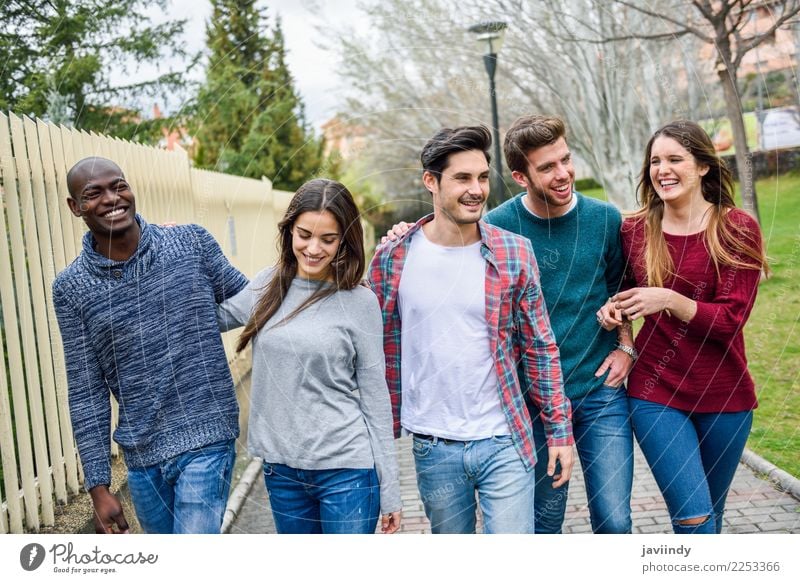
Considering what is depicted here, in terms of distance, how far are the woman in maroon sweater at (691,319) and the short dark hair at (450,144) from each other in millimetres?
632

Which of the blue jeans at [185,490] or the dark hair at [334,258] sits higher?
the dark hair at [334,258]

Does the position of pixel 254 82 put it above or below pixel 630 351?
above

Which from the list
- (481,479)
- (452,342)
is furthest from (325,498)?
(452,342)

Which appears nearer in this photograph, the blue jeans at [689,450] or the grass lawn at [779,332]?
the blue jeans at [689,450]

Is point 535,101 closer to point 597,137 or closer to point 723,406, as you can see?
point 597,137

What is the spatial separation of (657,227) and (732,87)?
3.95 feet

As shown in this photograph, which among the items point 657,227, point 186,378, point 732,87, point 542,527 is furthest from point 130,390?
point 732,87

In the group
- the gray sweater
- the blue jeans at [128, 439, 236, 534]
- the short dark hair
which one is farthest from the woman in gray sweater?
the short dark hair

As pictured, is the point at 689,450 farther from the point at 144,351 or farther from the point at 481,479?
the point at 144,351

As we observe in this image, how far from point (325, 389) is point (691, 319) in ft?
3.90

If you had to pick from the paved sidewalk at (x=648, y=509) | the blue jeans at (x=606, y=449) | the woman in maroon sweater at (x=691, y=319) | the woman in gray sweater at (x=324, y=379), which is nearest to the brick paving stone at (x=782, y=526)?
the paved sidewalk at (x=648, y=509)

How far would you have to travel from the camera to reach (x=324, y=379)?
92.0 inches

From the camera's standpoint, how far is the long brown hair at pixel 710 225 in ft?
8.16

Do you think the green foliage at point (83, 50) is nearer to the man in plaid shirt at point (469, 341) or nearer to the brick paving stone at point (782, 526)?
the man in plaid shirt at point (469, 341)
